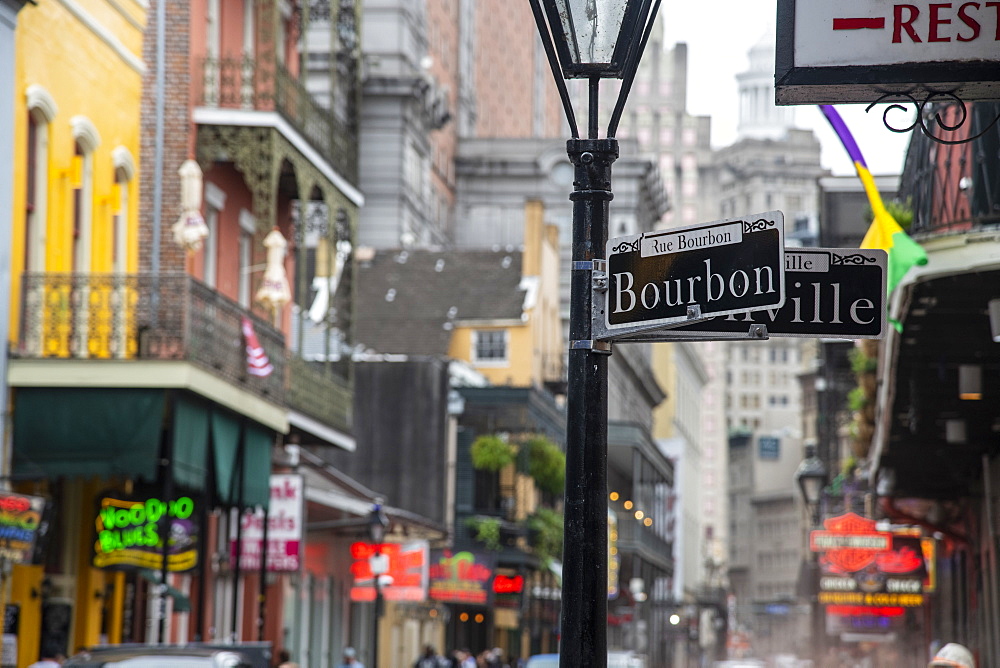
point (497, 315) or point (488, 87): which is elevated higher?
point (488, 87)

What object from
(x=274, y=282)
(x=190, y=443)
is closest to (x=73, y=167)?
(x=190, y=443)

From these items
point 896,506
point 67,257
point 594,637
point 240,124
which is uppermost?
point 240,124

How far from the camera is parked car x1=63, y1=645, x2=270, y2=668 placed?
42.4 ft

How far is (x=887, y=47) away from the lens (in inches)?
261

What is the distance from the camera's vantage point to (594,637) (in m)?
7.21

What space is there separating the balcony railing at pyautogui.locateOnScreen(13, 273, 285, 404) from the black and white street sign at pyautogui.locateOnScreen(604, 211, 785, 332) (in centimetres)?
1216

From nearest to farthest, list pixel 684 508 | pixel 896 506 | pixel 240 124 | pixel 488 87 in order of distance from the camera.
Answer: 1. pixel 240 124
2. pixel 896 506
3. pixel 488 87
4. pixel 684 508

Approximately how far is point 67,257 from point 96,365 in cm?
177

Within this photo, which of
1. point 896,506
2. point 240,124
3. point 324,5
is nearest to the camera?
point 240,124

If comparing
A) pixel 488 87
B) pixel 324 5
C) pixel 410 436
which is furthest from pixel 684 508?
pixel 324 5

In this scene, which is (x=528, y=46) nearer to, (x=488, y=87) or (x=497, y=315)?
(x=488, y=87)

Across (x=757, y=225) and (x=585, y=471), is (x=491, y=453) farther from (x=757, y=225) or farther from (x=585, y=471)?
(x=757, y=225)

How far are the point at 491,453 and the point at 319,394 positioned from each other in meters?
18.6

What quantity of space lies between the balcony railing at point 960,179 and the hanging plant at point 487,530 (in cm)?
3177
